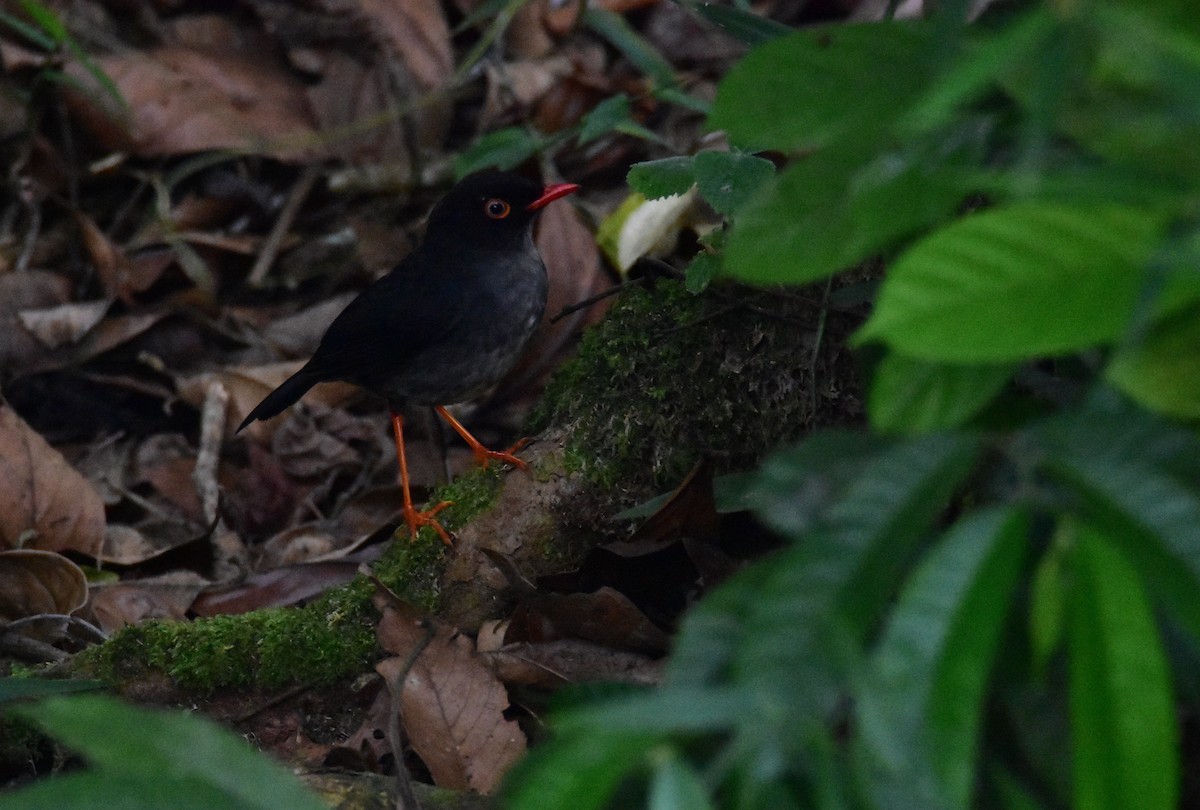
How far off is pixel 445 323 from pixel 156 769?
3.77 metres

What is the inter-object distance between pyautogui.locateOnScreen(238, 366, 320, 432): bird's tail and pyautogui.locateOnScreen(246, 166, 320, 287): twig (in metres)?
Answer: 1.58

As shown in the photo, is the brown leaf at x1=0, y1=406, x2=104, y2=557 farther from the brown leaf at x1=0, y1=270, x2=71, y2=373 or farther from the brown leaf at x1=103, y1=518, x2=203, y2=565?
the brown leaf at x1=0, y1=270, x2=71, y2=373

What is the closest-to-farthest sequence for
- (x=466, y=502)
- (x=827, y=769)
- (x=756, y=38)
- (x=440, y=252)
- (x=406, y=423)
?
(x=827, y=769) < (x=756, y=38) < (x=466, y=502) < (x=440, y=252) < (x=406, y=423)

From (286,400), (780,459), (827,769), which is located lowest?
A: (286,400)

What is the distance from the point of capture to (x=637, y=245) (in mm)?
4738

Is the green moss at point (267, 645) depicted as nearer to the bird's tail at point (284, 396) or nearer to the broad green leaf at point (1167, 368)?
the bird's tail at point (284, 396)

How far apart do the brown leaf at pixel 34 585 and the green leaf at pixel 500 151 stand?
191 cm

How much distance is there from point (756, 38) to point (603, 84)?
12.4 feet

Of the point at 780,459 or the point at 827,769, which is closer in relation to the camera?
the point at 827,769

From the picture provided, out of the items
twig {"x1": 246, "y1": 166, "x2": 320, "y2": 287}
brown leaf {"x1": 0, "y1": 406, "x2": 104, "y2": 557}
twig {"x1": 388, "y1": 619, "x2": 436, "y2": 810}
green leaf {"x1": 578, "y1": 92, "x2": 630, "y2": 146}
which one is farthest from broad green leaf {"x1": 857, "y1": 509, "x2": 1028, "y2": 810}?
twig {"x1": 246, "y1": 166, "x2": 320, "y2": 287}

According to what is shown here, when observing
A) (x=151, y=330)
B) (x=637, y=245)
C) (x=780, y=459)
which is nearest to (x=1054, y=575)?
(x=780, y=459)

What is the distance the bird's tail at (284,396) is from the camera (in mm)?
4723

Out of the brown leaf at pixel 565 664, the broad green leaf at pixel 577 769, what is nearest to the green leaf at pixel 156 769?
the broad green leaf at pixel 577 769

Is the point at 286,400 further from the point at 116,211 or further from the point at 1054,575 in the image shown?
the point at 1054,575
